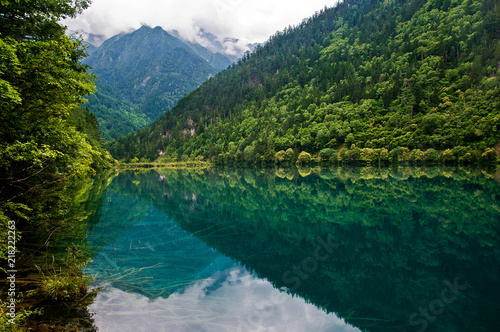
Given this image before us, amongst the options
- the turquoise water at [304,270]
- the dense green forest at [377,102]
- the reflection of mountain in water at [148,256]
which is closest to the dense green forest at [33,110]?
the reflection of mountain in water at [148,256]

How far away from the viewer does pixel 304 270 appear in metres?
10.3

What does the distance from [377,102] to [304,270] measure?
112715mm

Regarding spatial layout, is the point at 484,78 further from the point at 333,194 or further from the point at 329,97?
the point at 333,194

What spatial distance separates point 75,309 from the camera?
6.92 m

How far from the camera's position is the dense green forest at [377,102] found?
7619cm

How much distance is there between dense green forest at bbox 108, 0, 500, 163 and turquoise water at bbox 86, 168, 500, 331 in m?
65.5

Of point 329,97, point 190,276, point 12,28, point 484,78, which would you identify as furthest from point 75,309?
point 329,97

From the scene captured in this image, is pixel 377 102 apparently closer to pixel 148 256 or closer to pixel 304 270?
pixel 304 270

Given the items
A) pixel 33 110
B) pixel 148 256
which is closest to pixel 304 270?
pixel 148 256

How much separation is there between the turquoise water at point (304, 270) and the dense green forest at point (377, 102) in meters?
65.5

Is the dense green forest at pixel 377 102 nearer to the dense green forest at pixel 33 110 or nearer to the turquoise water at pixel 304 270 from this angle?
the turquoise water at pixel 304 270

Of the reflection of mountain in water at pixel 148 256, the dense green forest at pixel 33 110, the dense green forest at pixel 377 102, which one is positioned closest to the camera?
the dense green forest at pixel 33 110

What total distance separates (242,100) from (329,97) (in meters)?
81.2

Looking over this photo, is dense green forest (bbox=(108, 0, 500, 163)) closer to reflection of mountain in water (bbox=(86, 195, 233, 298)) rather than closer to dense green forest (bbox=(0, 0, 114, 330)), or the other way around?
reflection of mountain in water (bbox=(86, 195, 233, 298))
